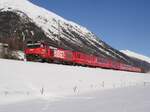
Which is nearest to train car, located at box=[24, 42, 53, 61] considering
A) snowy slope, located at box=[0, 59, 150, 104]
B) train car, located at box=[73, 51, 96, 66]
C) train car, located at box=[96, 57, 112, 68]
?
snowy slope, located at box=[0, 59, 150, 104]

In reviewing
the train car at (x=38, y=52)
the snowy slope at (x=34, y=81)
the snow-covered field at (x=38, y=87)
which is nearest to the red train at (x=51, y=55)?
the train car at (x=38, y=52)

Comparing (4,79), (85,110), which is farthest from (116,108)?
(4,79)

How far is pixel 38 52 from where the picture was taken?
37.8m

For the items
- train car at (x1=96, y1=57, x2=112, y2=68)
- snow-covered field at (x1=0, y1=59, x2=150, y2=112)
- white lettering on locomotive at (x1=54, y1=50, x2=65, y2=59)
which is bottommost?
→ snow-covered field at (x1=0, y1=59, x2=150, y2=112)

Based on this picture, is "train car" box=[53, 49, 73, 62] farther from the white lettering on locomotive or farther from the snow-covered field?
the snow-covered field

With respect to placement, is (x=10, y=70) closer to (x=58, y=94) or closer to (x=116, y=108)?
(x=58, y=94)

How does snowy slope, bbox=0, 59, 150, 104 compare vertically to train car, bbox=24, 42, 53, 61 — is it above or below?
below

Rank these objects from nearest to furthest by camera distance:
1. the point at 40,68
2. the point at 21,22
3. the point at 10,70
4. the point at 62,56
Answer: the point at 10,70 < the point at 40,68 < the point at 62,56 < the point at 21,22

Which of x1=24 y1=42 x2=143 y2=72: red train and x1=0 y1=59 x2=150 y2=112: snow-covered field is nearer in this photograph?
x1=0 y1=59 x2=150 y2=112: snow-covered field

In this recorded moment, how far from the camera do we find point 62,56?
42.8 metres

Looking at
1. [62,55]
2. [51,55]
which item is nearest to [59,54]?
[62,55]

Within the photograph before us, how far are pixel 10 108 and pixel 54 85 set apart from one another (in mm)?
8420

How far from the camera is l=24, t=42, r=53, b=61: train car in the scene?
124 ft

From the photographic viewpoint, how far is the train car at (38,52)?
3784 cm
